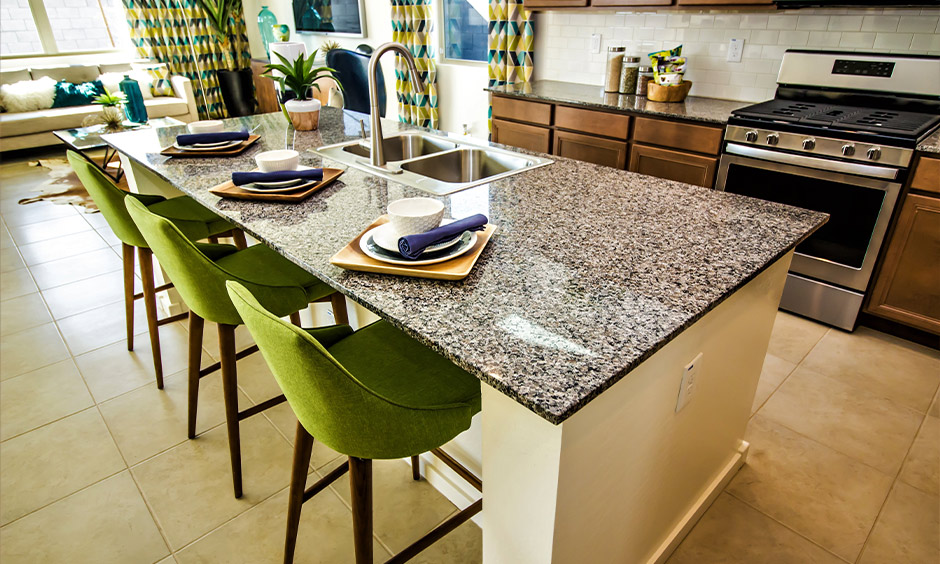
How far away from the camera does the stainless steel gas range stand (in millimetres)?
2324

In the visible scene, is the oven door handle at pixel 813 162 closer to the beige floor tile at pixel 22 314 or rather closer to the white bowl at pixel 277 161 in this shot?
the white bowl at pixel 277 161

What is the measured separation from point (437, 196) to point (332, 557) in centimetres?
108

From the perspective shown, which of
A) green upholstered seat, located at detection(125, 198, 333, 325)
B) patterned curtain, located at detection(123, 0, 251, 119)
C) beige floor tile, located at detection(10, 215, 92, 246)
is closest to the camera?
green upholstered seat, located at detection(125, 198, 333, 325)

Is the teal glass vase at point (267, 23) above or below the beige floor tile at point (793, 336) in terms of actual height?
above

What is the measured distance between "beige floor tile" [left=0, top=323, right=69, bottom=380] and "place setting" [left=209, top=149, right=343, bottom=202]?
5.04 feet

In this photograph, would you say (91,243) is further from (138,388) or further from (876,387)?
(876,387)

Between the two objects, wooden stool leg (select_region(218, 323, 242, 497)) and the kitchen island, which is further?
wooden stool leg (select_region(218, 323, 242, 497))

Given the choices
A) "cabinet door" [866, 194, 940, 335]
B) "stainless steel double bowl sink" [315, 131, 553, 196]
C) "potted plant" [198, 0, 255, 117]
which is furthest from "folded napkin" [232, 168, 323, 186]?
"potted plant" [198, 0, 255, 117]

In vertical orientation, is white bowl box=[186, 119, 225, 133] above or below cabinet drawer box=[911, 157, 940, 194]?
above

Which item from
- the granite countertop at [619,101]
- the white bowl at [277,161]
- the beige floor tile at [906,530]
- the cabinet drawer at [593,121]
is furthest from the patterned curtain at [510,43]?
the beige floor tile at [906,530]

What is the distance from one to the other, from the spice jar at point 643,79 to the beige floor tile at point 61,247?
356 centimetres

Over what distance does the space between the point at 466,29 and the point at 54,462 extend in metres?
4.10

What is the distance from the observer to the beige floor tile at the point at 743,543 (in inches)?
61.7

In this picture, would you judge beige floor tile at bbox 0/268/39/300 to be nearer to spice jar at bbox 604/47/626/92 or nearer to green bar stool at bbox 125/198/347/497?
green bar stool at bbox 125/198/347/497
